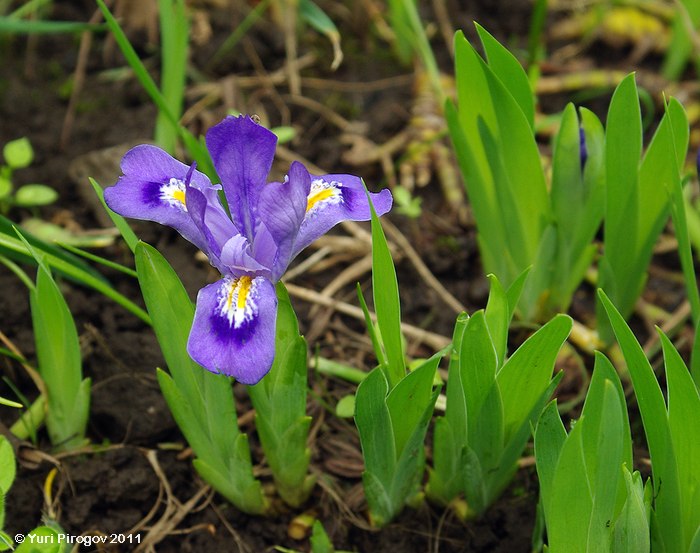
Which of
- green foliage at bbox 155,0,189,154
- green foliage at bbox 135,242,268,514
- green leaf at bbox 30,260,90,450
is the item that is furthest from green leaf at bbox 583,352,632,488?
green foliage at bbox 155,0,189,154

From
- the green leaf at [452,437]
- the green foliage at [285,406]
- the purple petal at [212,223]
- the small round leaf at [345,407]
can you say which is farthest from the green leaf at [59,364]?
the green leaf at [452,437]

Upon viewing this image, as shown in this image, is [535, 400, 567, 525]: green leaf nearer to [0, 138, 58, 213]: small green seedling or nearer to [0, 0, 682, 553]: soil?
[0, 0, 682, 553]: soil

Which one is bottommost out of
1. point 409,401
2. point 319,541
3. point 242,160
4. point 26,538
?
point 319,541

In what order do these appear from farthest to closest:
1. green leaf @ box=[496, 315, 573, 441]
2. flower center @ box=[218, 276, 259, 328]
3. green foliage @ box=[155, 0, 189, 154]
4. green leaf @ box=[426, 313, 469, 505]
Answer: green foliage @ box=[155, 0, 189, 154] < green leaf @ box=[426, 313, 469, 505] < green leaf @ box=[496, 315, 573, 441] < flower center @ box=[218, 276, 259, 328]

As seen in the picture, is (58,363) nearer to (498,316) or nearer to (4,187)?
(4,187)

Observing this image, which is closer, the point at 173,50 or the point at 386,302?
the point at 386,302

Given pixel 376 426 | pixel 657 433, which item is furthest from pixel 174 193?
pixel 657 433
